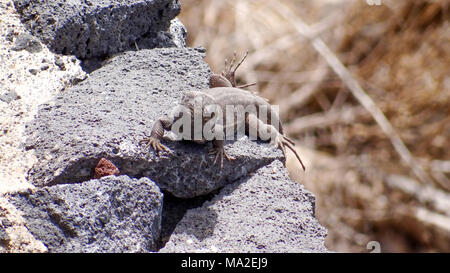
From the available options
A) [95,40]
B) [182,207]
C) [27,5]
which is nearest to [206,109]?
[182,207]

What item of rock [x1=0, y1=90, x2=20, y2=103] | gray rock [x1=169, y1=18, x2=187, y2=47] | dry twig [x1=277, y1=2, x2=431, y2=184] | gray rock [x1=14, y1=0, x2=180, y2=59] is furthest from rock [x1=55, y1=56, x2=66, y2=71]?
dry twig [x1=277, y1=2, x2=431, y2=184]

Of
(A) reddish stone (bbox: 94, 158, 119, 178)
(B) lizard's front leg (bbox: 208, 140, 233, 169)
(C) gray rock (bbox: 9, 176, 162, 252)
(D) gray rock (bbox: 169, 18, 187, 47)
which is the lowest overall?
(C) gray rock (bbox: 9, 176, 162, 252)

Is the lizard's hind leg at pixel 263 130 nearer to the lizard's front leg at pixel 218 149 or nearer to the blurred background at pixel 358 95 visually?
the lizard's front leg at pixel 218 149

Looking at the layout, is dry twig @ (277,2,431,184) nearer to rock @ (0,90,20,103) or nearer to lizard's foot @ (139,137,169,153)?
lizard's foot @ (139,137,169,153)

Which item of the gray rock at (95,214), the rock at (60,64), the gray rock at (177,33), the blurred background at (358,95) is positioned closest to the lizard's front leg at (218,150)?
the gray rock at (95,214)

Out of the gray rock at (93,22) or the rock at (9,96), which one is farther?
the gray rock at (93,22)

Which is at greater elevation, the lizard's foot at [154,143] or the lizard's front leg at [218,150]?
the lizard's front leg at [218,150]
